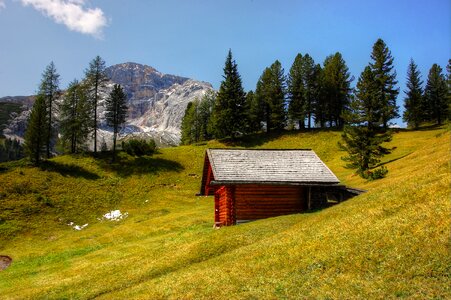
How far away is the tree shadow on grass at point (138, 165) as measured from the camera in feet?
211

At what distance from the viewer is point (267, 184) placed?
27625 millimetres

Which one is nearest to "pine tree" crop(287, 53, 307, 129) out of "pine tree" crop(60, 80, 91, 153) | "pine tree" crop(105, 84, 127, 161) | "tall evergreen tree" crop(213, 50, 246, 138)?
"tall evergreen tree" crop(213, 50, 246, 138)

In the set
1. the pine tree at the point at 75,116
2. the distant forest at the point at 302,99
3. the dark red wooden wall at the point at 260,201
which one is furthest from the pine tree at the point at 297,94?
the dark red wooden wall at the point at 260,201

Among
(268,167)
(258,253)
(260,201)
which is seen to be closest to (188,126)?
(268,167)

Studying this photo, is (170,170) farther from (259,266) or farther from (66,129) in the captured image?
(259,266)

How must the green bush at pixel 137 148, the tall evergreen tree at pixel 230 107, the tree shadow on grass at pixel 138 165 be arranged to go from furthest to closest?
the tall evergreen tree at pixel 230 107 → the green bush at pixel 137 148 → the tree shadow on grass at pixel 138 165

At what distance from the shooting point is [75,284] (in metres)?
19.8

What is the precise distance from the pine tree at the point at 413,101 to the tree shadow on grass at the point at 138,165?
5489 cm

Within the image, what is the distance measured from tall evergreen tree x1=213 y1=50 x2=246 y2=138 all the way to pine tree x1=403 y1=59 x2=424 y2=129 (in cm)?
3902

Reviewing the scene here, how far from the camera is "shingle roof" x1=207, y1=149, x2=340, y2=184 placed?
27.8 meters

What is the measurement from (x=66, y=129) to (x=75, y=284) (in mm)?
55191

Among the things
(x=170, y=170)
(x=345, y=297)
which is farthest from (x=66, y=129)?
(x=345, y=297)

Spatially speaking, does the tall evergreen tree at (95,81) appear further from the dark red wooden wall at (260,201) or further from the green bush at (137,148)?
the dark red wooden wall at (260,201)

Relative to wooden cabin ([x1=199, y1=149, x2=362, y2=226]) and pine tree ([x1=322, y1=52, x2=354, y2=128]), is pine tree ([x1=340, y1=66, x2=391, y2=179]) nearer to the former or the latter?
wooden cabin ([x1=199, y1=149, x2=362, y2=226])
